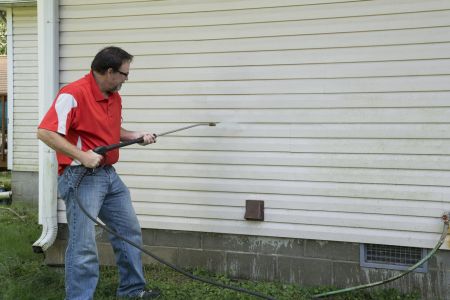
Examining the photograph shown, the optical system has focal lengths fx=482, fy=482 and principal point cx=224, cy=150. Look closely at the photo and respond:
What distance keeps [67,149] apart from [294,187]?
181 centimetres

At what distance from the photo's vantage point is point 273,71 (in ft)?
12.8

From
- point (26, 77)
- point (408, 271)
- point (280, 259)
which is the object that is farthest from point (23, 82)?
point (408, 271)

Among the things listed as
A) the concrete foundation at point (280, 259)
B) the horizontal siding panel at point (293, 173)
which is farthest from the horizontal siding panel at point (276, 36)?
the concrete foundation at point (280, 259)

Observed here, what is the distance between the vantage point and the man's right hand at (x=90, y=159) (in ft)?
9.54

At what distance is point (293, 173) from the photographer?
3.86 meters

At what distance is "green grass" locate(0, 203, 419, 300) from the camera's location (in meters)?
3.61

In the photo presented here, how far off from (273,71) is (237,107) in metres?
0.41

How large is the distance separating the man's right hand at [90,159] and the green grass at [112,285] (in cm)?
118

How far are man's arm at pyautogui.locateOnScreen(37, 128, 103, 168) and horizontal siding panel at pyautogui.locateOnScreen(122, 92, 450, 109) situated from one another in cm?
137

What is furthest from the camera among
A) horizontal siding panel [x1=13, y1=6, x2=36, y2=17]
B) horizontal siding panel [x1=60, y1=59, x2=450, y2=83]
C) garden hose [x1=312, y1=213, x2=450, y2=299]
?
horizontal siding panel [x1=13, y1=6, x2=36, y2=17]

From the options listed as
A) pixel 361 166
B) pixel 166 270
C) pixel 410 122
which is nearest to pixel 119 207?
pixel 166 270

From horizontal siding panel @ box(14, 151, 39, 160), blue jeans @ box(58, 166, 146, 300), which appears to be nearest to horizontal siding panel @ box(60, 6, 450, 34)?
blue jeans @ box(58, 166, 146, 300)

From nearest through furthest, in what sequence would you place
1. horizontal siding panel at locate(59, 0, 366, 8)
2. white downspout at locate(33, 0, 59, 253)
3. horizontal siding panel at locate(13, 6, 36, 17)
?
horizontal siding panel at locate(59, 0, 366, 8), white downspout at locate(33, 0, 59, 253), horizontal siding panel at locate(13, 6, 36, 17)

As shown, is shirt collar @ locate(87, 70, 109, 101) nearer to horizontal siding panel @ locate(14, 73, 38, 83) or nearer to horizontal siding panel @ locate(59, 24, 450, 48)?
horizontal siding panel @ locate(59, 24, 450, 48)
